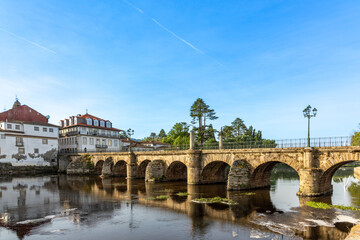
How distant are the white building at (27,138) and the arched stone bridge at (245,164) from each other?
2470 centimetres

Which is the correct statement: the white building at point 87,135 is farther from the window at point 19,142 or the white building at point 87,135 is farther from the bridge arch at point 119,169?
the bridge arch at point 119,169

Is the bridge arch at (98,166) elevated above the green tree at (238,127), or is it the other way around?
the green tree at (238,127)

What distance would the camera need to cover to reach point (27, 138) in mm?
60969

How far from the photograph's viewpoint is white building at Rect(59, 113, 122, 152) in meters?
69.4

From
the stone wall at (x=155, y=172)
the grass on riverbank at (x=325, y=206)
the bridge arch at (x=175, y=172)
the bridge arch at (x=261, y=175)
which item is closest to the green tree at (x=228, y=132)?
the bridge arch at (x=175, y=172)

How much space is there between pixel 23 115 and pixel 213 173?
5393cm

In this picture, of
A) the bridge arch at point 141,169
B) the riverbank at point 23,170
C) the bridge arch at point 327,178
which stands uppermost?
the bridge arch at point 327,178

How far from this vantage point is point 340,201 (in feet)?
76.2

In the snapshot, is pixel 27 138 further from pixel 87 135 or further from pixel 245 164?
pixel 245 164

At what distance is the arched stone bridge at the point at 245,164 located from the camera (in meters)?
24.5

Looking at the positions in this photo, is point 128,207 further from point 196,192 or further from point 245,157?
point 245,157

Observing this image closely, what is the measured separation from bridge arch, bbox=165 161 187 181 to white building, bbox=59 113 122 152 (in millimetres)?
31929

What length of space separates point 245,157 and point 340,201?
1045 cm

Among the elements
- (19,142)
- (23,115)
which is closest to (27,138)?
(19,142)
